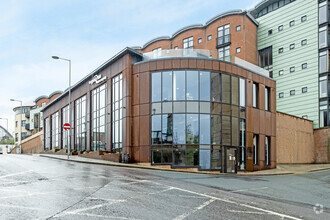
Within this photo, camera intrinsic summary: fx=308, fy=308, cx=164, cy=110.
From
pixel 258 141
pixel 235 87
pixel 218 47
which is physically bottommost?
pixel 258 141

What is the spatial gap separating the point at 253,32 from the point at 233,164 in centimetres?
2523

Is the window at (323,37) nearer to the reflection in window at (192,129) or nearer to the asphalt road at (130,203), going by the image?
the reflection in window at (192,129)

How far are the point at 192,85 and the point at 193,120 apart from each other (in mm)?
2970

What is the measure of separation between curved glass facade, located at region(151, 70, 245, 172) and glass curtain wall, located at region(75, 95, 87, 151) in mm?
14764

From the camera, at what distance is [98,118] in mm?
34094

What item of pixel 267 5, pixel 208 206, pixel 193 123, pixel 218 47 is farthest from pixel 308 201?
pixel 267 5

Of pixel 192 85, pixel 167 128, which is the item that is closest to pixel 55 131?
pixel 167 128

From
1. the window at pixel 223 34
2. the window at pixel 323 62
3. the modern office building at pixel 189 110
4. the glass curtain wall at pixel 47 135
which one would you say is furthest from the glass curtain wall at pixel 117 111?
the glass curtain wall at pixel 47 135

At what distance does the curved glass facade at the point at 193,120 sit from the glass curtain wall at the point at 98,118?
8.50 metres

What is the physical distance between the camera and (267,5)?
152ft

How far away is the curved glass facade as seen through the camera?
25.0m

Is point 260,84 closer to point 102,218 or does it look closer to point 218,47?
point 218,47

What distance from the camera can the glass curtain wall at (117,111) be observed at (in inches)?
1130

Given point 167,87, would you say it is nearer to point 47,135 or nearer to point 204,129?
point 204,129
